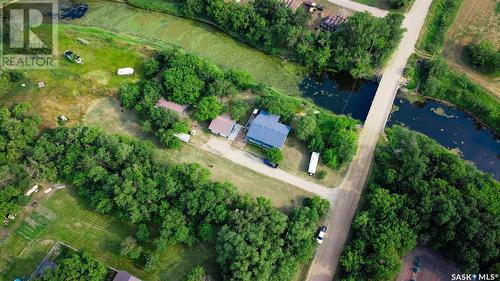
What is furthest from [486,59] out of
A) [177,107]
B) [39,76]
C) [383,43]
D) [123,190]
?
[39,76]

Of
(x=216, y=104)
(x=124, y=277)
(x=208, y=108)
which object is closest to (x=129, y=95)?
(x=208, y=108)

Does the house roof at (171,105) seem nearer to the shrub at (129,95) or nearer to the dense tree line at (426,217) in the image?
the shrub at (129,95)

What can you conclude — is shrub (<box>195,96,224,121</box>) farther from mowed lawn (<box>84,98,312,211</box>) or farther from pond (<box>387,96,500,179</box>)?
pond (<box>387,96,500,179</box>)

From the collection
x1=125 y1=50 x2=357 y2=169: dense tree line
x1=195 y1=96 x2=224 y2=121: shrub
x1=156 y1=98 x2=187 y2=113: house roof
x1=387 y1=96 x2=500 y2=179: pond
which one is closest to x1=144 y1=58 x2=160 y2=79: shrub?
x1=125 y1=50 x2=357 y2=169: dense tree line

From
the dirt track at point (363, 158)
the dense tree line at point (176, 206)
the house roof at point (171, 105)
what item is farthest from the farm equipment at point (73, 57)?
the dirt track at point (363, 158)

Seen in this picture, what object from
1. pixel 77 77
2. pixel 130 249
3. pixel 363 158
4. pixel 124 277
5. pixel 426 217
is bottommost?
pixel 124 277

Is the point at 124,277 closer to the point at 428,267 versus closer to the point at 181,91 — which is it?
the point at 181,91
